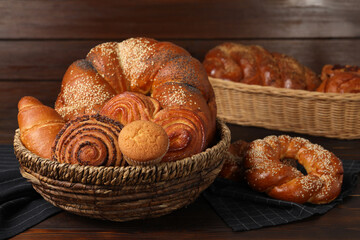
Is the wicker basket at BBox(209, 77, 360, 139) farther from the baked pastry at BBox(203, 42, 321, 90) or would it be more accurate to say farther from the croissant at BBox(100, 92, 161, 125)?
the croissant at BBox(100, 92, 161, 125)

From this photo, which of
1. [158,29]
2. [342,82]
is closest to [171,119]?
[342,82]

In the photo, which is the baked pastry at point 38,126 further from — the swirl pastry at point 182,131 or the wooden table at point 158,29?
the wooden table at point 158,29

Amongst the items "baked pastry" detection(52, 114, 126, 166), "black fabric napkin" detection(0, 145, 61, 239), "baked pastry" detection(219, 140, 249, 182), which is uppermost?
"baked pastry" detection(52, 114, 126, 166)

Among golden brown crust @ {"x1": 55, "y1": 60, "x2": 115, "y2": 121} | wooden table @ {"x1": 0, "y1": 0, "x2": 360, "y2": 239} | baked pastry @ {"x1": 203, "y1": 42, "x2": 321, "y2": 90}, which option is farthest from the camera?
wooden table @ {"x1": 0, "y1": 0, "x2": 360, "y2": 239}

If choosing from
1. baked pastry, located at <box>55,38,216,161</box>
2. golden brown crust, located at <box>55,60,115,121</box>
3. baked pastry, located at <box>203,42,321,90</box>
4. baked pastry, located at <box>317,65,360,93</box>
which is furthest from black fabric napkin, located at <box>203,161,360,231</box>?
baked pastry, located at <box>203,42,321,90</box>

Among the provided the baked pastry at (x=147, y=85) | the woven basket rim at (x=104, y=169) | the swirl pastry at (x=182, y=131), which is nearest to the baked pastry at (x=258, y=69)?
the baked pastry at (x=147, y=85)

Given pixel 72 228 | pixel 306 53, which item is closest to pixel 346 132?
pixel 306 53
